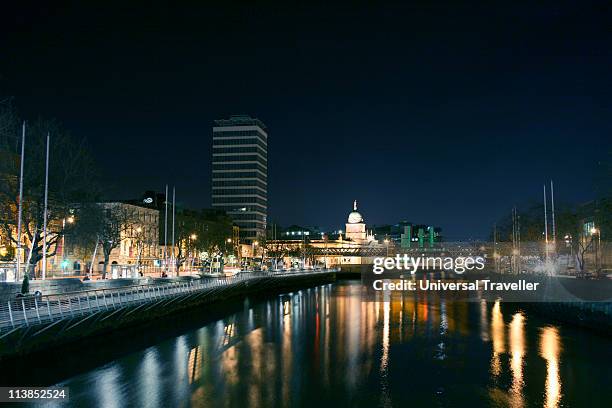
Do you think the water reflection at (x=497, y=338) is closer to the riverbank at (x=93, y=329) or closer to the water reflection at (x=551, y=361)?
the water reflection at (x=551, y=361)

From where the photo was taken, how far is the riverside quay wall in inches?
1203

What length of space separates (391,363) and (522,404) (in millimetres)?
11386

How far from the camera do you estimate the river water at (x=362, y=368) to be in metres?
26.5

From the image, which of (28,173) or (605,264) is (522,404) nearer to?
(28,173)

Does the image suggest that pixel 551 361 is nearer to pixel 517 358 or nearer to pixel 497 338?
pixel 517 358

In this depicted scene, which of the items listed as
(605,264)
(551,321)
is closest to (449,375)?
(551,321)

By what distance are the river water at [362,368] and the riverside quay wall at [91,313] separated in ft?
13.6

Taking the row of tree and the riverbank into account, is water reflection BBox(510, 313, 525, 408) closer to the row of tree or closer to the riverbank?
the riverbank

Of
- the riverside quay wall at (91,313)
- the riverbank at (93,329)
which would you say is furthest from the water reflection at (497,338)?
the riverside quay wall at (91,313)

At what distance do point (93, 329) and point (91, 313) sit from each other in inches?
115

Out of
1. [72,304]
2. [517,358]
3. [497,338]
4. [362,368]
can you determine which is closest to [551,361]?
[517,358]

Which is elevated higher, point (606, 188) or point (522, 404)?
point (606, 188)

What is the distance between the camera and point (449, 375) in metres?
32.2

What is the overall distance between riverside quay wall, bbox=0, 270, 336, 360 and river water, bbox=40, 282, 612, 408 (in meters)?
4.14
